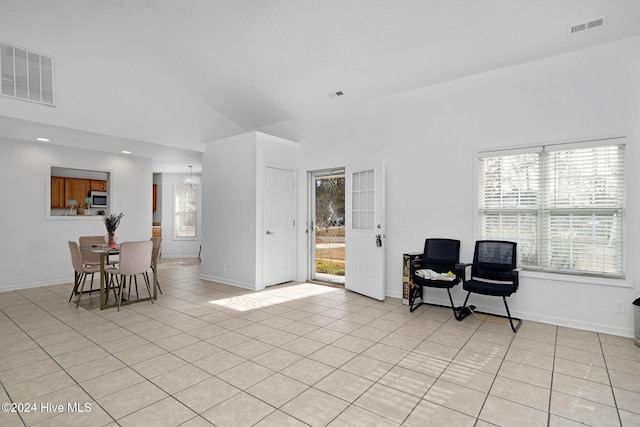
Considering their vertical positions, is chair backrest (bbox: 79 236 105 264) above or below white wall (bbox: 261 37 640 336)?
below

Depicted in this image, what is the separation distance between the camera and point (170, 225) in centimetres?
998

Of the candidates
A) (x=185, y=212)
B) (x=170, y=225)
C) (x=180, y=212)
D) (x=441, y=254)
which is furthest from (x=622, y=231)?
(x=170, y=225)

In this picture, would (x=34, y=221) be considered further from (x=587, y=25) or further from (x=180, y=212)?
(x=587, y=25)

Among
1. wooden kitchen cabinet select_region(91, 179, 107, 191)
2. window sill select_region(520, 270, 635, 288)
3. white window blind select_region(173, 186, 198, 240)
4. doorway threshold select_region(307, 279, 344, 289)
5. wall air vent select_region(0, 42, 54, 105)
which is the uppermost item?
wall air vent select_region(0, 42, 54, 105)

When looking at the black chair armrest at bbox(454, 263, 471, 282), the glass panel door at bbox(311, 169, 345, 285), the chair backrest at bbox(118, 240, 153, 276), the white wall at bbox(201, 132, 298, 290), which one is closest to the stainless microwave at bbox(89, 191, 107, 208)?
the white wall at bbox(201, 132, 298, 290)

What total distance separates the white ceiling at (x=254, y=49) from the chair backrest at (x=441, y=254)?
7.40 ft

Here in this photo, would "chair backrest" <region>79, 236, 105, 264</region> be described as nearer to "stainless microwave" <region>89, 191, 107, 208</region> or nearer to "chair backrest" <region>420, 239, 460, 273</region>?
"stainless microwave" <region>89, 191, 107, 208</region>

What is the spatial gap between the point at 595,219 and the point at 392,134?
9.04 feet

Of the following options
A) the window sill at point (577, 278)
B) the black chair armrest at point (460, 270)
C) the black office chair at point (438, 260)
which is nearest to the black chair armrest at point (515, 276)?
the window sill at point (577, 278)

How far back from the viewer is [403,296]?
4.71 meters

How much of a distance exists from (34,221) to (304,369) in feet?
19.3

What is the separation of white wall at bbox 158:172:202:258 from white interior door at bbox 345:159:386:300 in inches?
249

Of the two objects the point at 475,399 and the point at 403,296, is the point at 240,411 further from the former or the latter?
the point at 403,296

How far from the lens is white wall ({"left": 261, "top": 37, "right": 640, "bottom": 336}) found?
3559 mm
